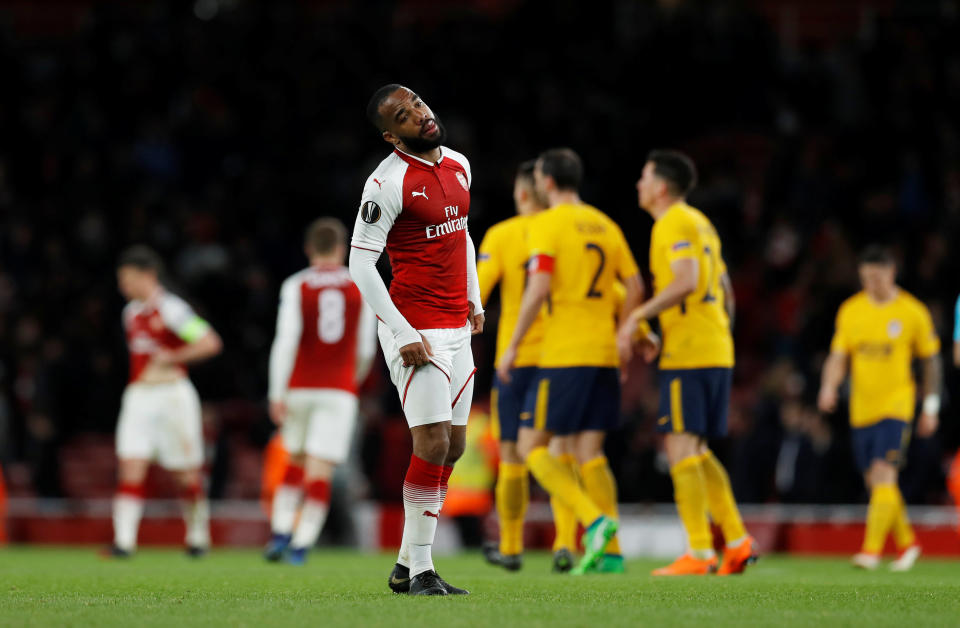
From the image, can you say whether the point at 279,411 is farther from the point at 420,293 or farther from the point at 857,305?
the point at 857,305

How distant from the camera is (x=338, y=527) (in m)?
15.3

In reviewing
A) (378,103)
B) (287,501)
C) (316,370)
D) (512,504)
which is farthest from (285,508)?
(378,103)

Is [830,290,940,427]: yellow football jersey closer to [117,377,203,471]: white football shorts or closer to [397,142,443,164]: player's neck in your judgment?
[117,377,203,471]: white football shorts

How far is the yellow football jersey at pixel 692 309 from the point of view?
8.54m

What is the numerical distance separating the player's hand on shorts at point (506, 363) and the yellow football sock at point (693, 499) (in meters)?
1.27

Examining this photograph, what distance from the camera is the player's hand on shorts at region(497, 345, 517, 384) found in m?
8.79

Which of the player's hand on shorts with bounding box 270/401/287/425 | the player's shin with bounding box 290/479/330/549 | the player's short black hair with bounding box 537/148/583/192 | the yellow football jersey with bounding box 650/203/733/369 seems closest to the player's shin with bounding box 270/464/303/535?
the player's shin with bounding box 290/479/330/549

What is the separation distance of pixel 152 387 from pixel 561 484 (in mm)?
4727

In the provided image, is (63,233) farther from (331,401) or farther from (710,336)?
(710,336)

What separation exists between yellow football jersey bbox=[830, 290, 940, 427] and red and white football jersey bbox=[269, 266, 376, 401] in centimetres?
405

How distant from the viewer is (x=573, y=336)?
8.92 meters

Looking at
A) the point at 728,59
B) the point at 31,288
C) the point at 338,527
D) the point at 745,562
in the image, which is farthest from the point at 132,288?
the point at 728,59

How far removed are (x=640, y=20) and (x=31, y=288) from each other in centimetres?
1010

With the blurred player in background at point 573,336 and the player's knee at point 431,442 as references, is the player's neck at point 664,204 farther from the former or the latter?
the player's knee at point 431,442
